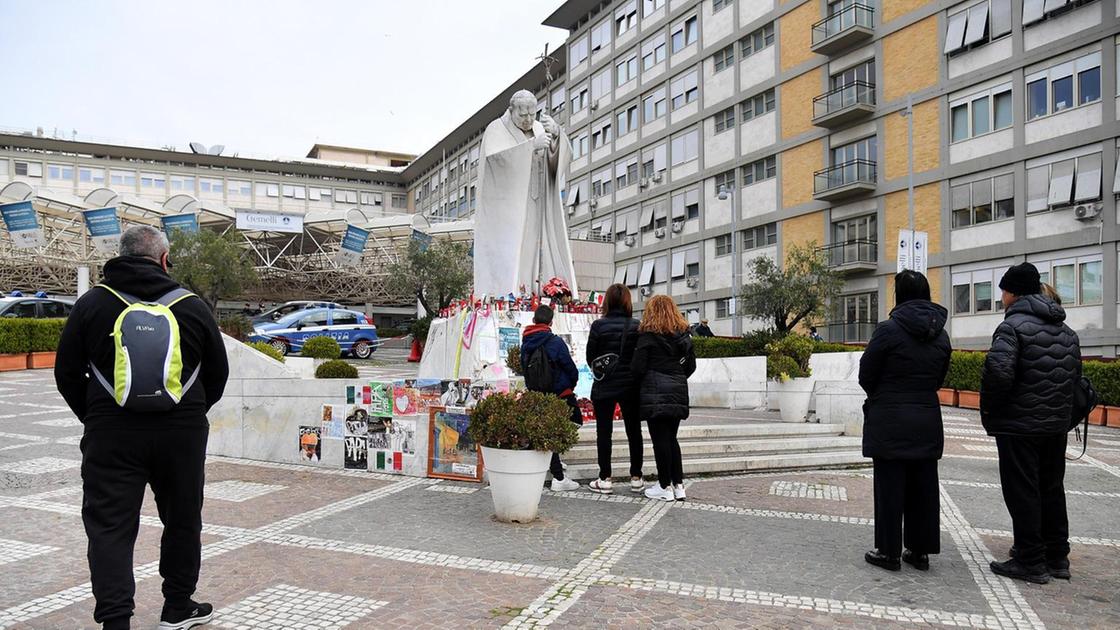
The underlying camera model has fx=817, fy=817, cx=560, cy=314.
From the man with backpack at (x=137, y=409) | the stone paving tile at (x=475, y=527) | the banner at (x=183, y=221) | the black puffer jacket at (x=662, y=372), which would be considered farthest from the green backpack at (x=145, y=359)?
the banner at (x=183, y=221)

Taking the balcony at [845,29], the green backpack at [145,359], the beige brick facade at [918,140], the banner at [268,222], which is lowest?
the green backpack at [145,359]

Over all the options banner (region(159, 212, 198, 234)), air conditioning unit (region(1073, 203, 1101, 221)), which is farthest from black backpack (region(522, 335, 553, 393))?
banner (region(159, 212, 198, 234))

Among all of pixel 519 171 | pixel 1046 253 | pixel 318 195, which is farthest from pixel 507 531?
pixel 318 195

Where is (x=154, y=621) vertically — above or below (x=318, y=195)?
below

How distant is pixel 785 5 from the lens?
32875 mm

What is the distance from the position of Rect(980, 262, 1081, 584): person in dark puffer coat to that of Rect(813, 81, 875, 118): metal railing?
2612cm

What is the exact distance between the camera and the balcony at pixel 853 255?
29.1 m

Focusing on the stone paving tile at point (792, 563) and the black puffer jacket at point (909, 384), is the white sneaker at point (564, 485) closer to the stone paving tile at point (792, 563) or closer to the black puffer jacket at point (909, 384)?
the stone paving tile at point (792, 563)

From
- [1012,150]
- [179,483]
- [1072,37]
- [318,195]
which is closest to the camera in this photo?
[179,483]

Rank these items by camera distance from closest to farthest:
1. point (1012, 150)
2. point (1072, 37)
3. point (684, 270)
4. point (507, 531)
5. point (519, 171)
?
point (507, 531), point (519, 171), point (1072, 37), point (1012, 150), point (684, 270)

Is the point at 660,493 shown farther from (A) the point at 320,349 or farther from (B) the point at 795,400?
(A) the point at 320,349

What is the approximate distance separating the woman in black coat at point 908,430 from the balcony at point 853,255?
25513 mm

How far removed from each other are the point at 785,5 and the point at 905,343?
31420 millimetres

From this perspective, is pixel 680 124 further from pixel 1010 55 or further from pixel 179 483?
pixel 179 483
